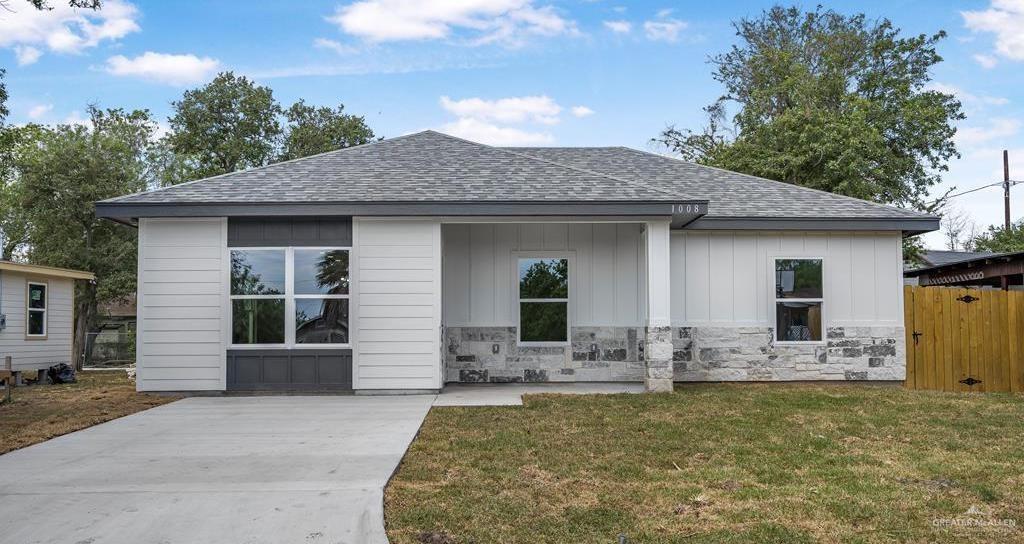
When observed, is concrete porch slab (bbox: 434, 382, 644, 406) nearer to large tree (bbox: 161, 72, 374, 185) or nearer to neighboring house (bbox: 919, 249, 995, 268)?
large tree (bbox: 161, 72, 374, 185)

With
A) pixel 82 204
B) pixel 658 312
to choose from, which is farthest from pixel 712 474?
pixel 82 204

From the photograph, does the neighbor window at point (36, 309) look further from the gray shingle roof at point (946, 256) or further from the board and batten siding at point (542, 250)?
the gray shingle roof at point (946, 256)

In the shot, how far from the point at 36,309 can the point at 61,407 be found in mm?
6318

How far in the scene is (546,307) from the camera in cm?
1162

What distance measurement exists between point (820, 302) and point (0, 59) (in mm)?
13095

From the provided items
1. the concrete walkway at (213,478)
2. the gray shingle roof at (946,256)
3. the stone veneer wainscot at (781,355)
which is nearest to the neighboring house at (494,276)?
the stone veneer wainscot at (781,355)

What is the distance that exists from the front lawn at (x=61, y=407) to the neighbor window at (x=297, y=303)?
148 cm

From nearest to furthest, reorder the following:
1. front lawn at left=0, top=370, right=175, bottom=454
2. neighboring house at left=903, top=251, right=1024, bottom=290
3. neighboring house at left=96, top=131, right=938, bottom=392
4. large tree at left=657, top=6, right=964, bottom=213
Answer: front lawn at left=0, top=370, right=175, bottom=454 → neighboring house at left=96, top=131, right=938, bottom=392 → neighboring house at left=903, top=251, right=1024, bottom=290 → large tree at left=657, top=6, right=964, bottom=213

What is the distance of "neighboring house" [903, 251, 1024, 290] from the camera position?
12367 millimetres

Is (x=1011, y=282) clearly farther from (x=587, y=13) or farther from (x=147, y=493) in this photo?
(x=147, y=493)

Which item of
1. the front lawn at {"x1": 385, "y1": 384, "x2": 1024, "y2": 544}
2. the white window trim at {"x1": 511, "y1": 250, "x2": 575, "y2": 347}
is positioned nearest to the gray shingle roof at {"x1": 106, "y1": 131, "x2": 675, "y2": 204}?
the white window trim at {"x1": 511, "y1": 250, "x2": 575, "y2": 347}

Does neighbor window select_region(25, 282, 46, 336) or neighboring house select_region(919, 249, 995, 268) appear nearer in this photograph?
neighbor window select_region(25, 282, 46, 336)

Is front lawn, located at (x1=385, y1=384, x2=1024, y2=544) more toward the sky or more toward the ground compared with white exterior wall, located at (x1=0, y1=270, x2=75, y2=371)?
more toward the ground

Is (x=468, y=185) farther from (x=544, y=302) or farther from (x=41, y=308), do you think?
(x=41, y=308)
